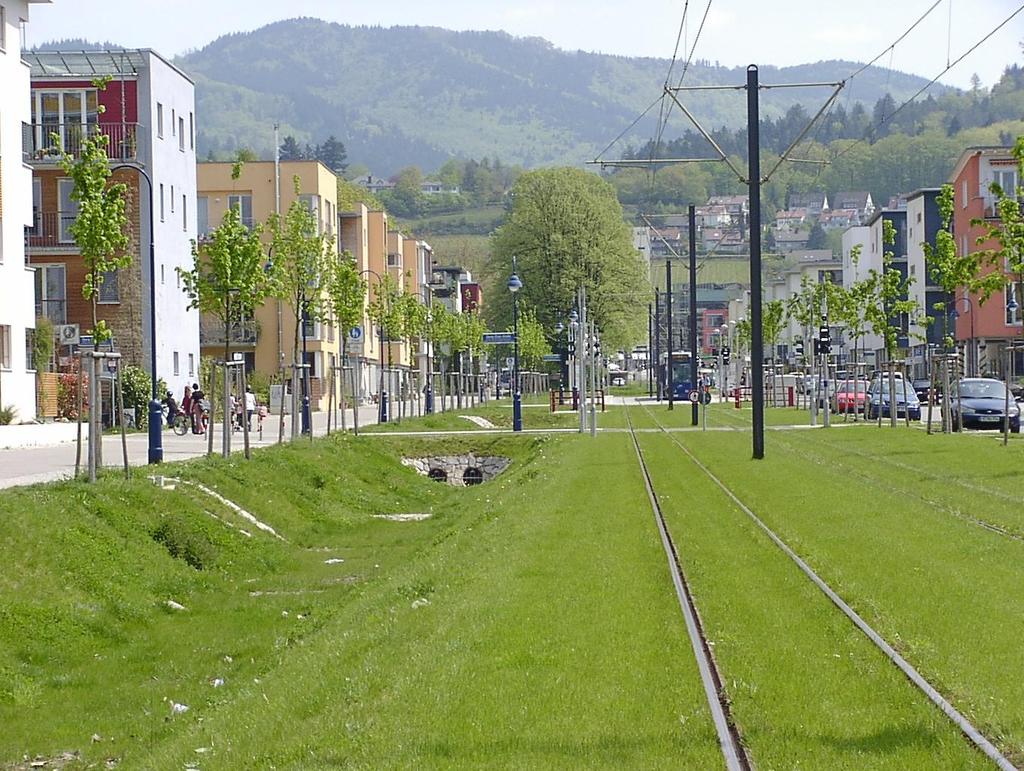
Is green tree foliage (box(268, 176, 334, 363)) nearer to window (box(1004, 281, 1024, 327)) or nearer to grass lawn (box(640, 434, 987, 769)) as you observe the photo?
grass lawn (box(640, 434, 987, 769))

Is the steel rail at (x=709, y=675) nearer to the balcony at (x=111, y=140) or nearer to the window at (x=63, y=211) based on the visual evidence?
the balcony at (x=111, y=140)

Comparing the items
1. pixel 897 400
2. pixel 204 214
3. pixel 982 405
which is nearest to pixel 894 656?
pixel 982 405

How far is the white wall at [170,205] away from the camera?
207ft

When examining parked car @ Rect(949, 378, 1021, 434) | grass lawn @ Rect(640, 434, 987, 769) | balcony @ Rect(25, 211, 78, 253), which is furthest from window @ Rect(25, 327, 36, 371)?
grass lawn @ Rect(640, 434, 987, 769)

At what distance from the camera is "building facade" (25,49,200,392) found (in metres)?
62.0

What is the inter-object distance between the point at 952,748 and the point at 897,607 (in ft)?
15.7

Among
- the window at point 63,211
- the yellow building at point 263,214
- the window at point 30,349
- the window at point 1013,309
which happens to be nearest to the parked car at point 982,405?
the window at point 1013,309

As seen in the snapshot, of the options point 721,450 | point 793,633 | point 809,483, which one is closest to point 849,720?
point 793,633

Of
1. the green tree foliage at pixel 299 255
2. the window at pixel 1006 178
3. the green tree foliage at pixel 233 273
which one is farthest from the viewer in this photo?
the window at pixel 1006 178

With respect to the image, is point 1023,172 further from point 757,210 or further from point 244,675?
point 244,675

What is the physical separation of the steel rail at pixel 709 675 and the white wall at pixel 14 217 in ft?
109

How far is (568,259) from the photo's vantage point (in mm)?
113062

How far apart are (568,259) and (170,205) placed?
50749 millimetres

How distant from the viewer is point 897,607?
41.9ft
